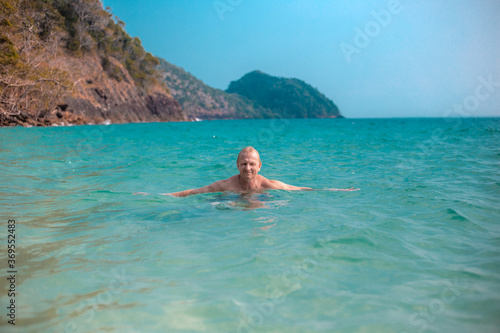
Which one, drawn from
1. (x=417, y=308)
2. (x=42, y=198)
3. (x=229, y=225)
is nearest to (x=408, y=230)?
(x=417, y=308)

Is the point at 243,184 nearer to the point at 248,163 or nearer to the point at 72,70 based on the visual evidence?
the point at 248,163

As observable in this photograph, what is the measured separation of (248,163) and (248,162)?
18 mm

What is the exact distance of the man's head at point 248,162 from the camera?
19.0 feet

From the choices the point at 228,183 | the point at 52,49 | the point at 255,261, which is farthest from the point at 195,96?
the point at 255,261

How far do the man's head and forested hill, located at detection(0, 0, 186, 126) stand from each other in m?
29.2

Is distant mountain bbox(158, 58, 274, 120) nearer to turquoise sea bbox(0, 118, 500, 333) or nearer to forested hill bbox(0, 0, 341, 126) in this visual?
forested hill bbox(0, 0, 341, 126)

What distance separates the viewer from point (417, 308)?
2.63 m

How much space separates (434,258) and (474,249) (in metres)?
0.65

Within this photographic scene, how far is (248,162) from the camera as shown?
5.86 metres

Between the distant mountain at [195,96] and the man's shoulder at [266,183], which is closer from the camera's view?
the man's shoulder at [266,183]

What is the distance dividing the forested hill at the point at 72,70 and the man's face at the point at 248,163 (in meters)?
29.2

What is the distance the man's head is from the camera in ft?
19.0

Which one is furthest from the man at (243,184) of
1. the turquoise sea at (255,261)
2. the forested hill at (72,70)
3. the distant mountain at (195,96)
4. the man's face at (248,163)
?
the distant mountain at (195,96)

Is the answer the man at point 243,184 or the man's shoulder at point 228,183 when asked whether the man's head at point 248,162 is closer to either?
the man at point 243,184
